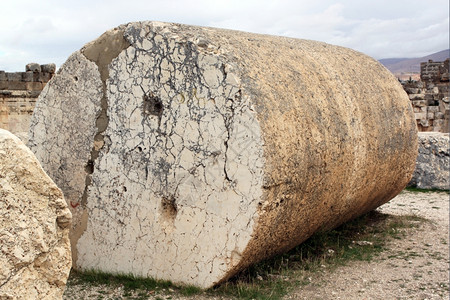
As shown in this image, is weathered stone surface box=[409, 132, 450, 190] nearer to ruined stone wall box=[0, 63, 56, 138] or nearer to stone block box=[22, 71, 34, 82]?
ruined stone wall box=[0, 63, 56, 138]

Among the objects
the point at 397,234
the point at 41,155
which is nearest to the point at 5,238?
the point at 41,155

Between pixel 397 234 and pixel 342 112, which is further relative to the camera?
pixel 397 234

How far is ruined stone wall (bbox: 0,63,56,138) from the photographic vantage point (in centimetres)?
1506

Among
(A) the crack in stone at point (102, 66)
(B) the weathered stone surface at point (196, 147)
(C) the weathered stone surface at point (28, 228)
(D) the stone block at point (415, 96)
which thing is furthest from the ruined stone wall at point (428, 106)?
(C) the weathered stone surface at point (28, 228)

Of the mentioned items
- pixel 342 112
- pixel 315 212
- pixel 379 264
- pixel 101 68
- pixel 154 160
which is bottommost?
pixel 379 264

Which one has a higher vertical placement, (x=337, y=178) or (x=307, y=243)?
(x=337, y=178)

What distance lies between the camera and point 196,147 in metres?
3.55

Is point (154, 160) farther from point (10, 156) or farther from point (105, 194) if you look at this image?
point (10, 156)

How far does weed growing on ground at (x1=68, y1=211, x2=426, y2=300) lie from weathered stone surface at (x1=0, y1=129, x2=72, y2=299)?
119cm

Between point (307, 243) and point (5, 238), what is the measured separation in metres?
2.72

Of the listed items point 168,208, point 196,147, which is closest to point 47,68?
point 168,208

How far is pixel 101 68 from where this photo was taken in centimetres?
397

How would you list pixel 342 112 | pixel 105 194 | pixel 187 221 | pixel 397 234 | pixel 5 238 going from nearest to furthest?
pixel 5 238 → pixel 187 221 → pixel 105 194 → pixel 342 112 → pixel 397 234

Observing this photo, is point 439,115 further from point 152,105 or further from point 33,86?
point 152,105
